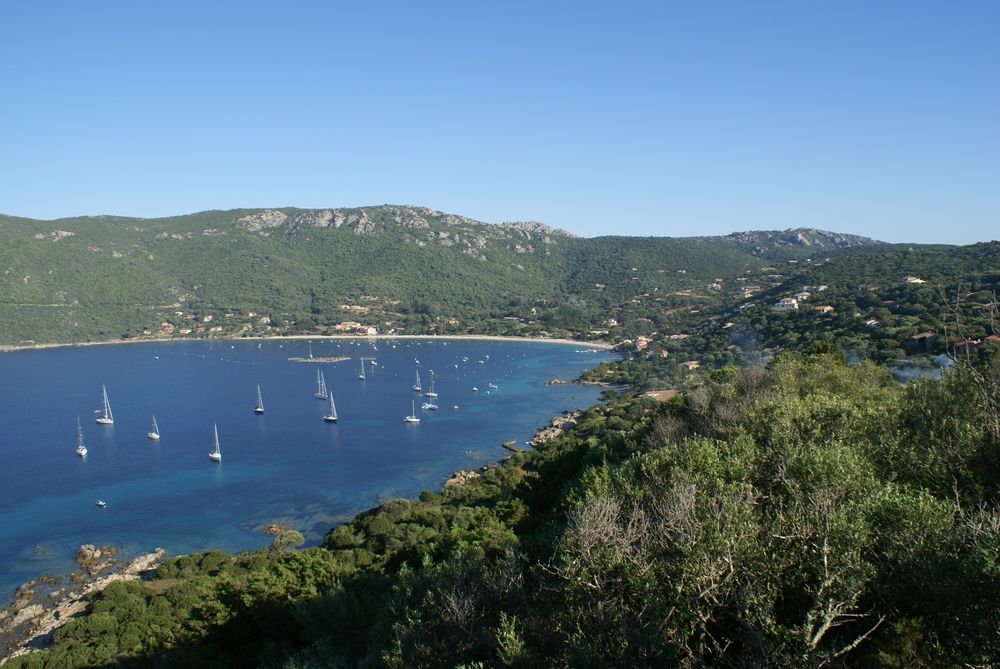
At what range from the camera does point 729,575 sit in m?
6.34

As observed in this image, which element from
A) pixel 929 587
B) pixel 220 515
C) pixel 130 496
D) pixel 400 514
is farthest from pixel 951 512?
pixel 130 496

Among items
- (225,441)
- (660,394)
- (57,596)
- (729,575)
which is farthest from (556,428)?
(729,575)

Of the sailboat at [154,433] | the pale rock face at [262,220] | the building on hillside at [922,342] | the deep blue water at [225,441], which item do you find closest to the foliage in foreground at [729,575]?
the deep blue water at [225,441]

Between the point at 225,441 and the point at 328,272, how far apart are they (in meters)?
88.7

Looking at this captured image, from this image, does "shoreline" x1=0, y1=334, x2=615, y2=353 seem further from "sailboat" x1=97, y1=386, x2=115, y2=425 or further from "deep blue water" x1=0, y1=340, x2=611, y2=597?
"sailboat" x1=97, y1=386, x2=115, y2=425

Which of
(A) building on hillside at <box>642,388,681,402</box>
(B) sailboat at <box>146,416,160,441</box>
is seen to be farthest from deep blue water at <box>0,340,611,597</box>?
(A) building on hillside at <box>642,388,681,402</box>

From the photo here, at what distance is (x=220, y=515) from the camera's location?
29828 millimetres

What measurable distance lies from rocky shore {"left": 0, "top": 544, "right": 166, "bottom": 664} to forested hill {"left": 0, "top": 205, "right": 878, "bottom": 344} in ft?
261

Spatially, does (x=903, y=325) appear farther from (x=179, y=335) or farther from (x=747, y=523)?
(x=179, y=335)

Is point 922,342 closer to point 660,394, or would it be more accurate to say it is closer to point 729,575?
point 660,394

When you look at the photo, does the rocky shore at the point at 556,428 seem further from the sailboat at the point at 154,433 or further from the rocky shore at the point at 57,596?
the sailboat at the point at 154,433

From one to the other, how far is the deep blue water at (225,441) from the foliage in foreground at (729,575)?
1608 centimetres

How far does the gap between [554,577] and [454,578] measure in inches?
50.5

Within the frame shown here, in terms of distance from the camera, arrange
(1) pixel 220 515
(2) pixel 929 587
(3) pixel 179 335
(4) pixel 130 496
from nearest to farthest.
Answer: (2) pixel 929 587, (1) pixel 220 515, (4) pixel 130 496, (3) pixel 179 335
